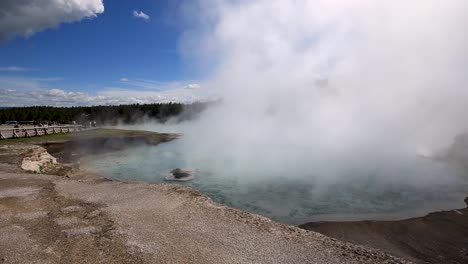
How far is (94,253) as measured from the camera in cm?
817

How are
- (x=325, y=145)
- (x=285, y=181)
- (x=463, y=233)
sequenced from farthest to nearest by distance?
(x=325, y=145) → (x=285, y=181) → (x=463, y=233)

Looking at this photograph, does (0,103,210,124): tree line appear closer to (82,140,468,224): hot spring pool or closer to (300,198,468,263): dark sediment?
(82,140,468,224): hot spring pool

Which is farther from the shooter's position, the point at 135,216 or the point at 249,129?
the point at 249,129

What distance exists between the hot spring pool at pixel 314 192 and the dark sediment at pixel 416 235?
83 cm

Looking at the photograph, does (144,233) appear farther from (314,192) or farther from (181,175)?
(181,175)

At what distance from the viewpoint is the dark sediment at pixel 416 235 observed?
10891 mm

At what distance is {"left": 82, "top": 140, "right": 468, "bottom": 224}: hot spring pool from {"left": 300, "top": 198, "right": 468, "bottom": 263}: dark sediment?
834mm

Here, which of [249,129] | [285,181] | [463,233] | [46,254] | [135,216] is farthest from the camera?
[249,129]

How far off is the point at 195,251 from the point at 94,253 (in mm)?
2693

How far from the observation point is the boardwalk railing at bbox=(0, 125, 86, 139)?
32900 mm

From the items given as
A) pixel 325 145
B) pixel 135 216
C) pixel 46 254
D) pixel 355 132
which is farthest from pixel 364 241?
pixel 355 132

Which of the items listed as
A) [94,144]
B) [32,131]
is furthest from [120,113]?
[94,144]

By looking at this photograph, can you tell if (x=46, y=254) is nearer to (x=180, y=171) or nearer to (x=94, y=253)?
(x=94, y=253)

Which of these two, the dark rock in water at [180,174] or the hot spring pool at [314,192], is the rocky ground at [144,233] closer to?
the hot spring pool at [314,192]
